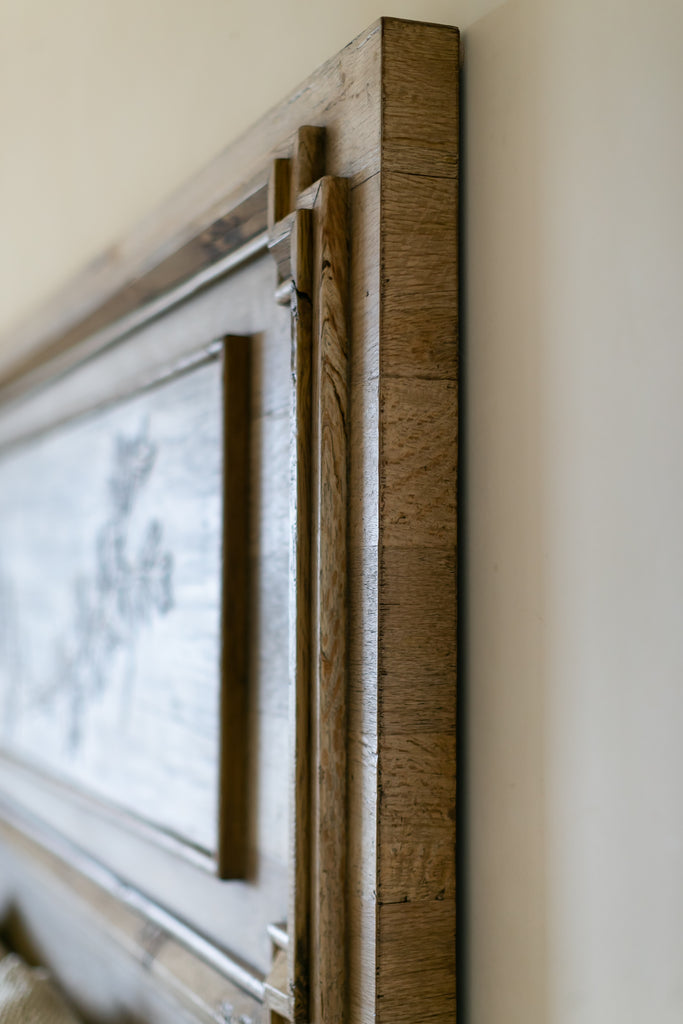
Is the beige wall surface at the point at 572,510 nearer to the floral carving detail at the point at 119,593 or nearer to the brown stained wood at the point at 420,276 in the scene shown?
the brown stained wood at the point at 420,276

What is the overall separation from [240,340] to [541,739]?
46 cm

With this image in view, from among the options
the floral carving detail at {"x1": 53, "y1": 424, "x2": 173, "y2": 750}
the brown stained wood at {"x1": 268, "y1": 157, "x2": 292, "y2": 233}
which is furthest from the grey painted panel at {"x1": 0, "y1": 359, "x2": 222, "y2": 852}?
the brown stained wood at {"x1": 268, "y1": 157, "x2": 292, "y2": 233}

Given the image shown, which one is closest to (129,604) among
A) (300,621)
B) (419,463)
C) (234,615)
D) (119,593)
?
(119,593)

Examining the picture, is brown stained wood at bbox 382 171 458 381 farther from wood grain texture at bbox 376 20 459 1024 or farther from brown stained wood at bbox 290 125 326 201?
brown stained wood at bbox 290 125 326 201

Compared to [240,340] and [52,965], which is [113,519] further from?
[52,965]

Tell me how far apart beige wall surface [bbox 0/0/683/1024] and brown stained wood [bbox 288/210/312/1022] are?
106mm

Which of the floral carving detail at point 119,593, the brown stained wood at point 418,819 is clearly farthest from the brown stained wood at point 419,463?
the floral carving detail at point 119,593

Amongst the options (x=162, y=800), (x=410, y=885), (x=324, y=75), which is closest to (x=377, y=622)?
(x=410, y=885)

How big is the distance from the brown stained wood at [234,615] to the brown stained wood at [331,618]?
234 mm

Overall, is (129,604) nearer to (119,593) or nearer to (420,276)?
(119,593)

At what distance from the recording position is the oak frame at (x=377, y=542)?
53 cm

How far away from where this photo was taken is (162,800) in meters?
0.94

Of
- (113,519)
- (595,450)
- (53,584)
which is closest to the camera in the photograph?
(595,450)

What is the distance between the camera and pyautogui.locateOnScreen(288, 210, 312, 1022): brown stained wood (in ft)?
1.94
